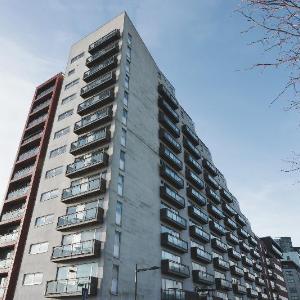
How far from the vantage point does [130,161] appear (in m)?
37.4

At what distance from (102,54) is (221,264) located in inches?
1366

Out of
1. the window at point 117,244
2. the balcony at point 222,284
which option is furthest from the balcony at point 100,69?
the balcony at point 222,284

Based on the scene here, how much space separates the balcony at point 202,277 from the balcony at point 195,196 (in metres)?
10.9

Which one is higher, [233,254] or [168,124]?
[168,124]

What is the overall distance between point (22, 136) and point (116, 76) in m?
17.3

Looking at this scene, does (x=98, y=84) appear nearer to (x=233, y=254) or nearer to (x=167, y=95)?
(x=167, y=95)

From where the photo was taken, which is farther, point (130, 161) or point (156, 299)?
point (130, 161)

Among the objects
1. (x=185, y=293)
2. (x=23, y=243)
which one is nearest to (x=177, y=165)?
(x=185, y=293)

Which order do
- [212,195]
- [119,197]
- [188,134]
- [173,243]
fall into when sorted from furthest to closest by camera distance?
[212,195], [188,134], [173,243], [119,197]

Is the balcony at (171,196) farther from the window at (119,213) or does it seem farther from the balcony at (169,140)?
the window at (119,213)

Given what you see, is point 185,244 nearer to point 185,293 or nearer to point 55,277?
point 185,293

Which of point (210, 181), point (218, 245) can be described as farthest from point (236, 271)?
point (210, 181)

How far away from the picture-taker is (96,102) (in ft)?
133

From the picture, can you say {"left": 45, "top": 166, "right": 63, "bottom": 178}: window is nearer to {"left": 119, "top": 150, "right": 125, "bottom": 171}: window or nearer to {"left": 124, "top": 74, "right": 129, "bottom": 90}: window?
{"left": 119, "top": 150, "right": 125, "bottom": 171}: window
